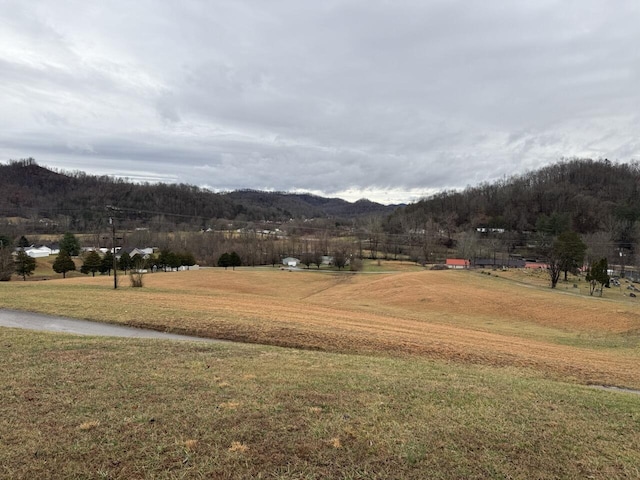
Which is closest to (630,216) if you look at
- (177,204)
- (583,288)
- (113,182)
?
(583,288)

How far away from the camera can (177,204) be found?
156000 millimetres

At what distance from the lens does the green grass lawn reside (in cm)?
519

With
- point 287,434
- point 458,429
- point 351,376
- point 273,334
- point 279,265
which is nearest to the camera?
point 287,434

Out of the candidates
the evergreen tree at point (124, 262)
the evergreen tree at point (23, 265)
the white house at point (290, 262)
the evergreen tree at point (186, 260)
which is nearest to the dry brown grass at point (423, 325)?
the evergreen tree at point (23, 265)

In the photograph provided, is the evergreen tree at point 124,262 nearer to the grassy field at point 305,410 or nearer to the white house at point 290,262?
the white house at point 290,262

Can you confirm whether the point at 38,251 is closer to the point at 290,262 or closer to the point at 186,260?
the point at 186,260

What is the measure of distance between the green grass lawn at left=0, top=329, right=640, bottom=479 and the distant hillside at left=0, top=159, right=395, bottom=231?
130 meters

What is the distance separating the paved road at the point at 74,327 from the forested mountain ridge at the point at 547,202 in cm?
12777

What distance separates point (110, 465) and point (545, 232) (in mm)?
129852

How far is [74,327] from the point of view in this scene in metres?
15.6

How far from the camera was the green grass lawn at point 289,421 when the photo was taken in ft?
17.0

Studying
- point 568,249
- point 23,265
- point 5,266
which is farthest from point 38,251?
point 568,249

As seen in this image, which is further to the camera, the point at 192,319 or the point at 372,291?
the point at 372,291

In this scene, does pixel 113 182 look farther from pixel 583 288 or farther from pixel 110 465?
pixel 110 465
